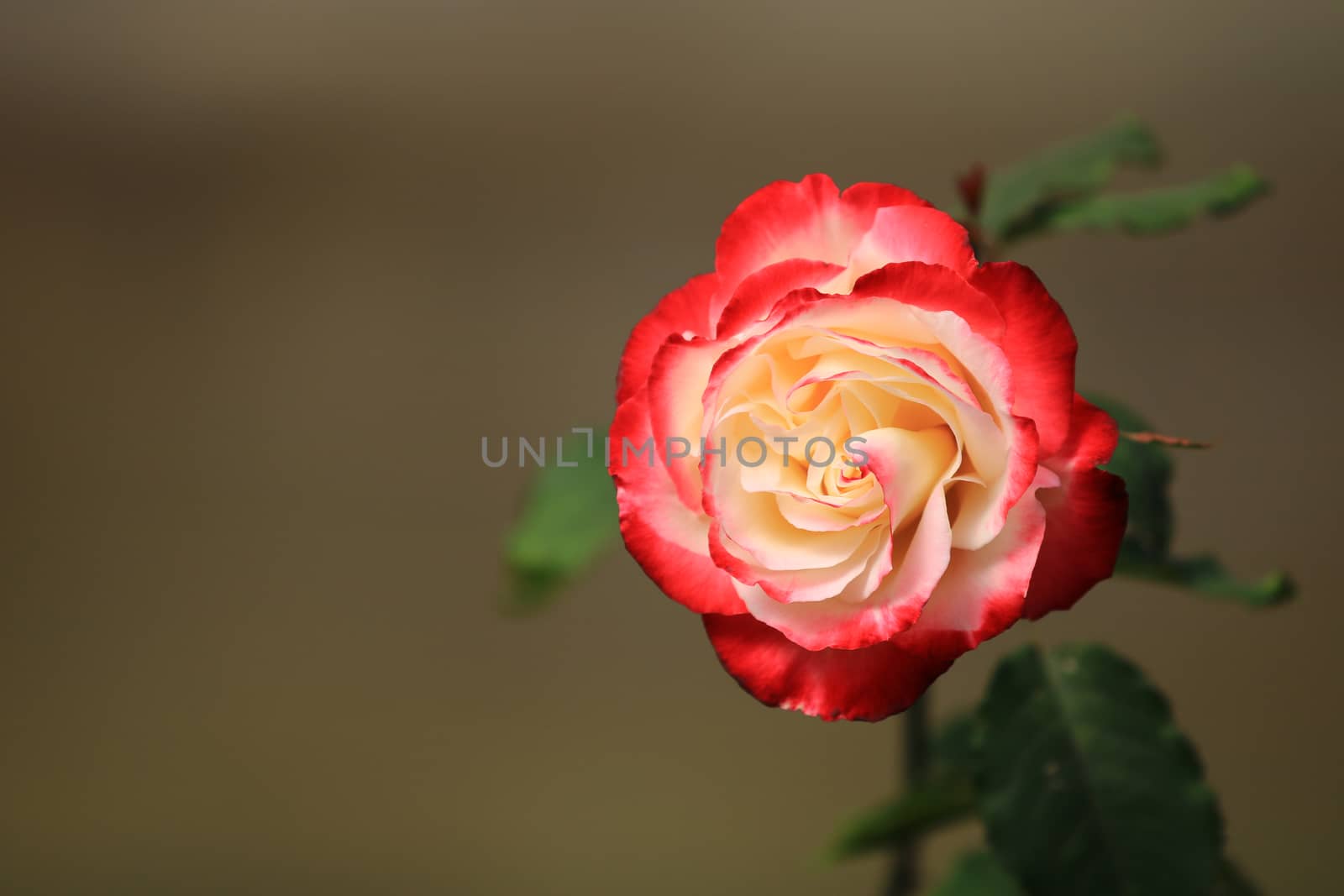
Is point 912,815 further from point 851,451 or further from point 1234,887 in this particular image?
point 851,451

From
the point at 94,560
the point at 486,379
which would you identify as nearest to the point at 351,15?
the point at 486,379

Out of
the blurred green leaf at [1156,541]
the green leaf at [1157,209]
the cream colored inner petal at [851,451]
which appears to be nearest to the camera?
the cream colored inner petal at [851,451]

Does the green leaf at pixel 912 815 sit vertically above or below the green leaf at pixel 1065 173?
below

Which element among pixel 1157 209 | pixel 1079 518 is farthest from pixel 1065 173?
pixel 1079 518

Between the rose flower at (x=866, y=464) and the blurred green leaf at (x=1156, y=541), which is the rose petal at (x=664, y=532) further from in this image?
the blurred green leaf at (x=1156, y=541)

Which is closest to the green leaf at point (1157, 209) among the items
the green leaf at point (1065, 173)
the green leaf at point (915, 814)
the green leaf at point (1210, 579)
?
the green leaf at point (1065, 173)

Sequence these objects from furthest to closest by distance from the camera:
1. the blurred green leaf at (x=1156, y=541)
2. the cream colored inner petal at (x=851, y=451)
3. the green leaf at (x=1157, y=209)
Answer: the green leaf at (x=1157, y=209)
the blurred green leaf at (x=1156, y=541)
the cream colored inner petal at (x=851, y=451)
